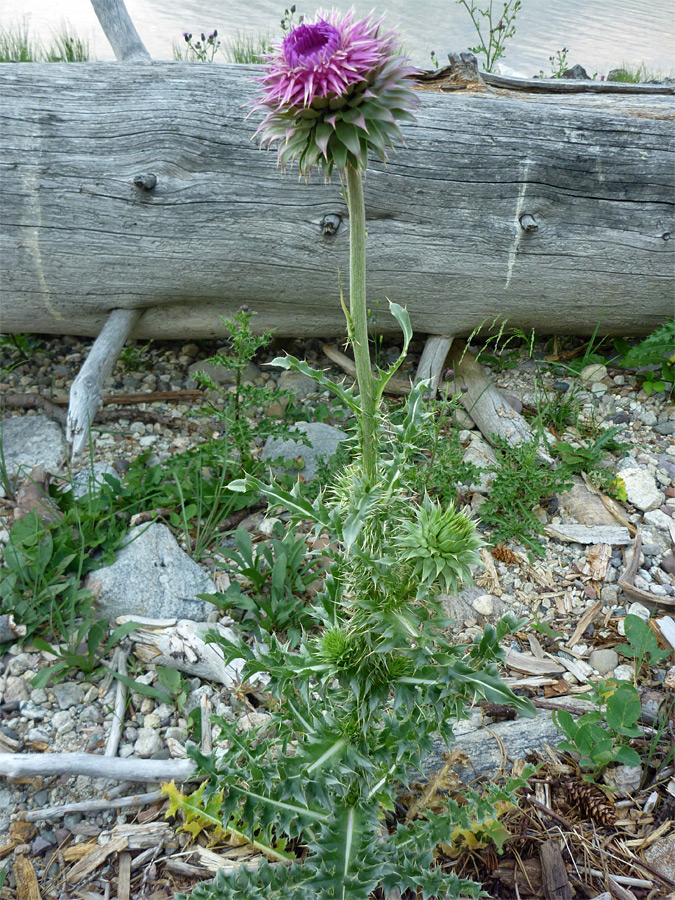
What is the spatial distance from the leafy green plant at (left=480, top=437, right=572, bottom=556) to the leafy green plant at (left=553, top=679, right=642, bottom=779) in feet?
2.91

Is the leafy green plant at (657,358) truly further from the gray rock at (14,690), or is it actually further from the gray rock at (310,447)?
the gray rock at (14,690)

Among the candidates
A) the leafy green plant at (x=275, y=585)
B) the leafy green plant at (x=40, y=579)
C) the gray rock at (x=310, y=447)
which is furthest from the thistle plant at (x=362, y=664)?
the gray rock at (x=310, y=447)

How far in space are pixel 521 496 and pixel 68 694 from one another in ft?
6.88

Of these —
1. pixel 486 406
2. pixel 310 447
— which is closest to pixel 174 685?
pixel 310 447

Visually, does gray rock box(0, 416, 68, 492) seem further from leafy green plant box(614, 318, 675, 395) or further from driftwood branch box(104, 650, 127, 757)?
leafy green plant box(614, 318, 675, 395)

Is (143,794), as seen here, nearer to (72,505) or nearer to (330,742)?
(330,742)

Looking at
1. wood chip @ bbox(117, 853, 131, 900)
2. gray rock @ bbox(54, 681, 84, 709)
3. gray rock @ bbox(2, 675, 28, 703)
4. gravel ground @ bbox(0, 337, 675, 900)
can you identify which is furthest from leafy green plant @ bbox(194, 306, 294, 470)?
wood chip @ bbox(117, 853, 131, 900)

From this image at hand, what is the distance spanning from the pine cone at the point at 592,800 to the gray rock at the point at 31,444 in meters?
2.77

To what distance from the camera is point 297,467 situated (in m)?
3.48

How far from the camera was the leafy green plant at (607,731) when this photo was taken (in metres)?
2.18

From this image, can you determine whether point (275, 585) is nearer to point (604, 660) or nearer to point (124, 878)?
point (124, 878)

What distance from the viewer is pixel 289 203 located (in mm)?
3658

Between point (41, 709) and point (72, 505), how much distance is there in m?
0.95

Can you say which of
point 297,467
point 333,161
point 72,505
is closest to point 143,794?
point 72,505
